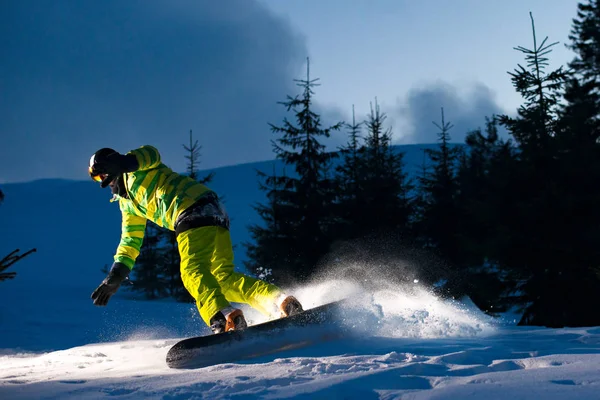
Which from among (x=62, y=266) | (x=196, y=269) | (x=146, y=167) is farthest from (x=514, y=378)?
(x=62, y=266)

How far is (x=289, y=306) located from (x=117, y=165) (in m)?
1.91

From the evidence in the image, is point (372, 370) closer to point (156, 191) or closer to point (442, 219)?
point (156, 191)

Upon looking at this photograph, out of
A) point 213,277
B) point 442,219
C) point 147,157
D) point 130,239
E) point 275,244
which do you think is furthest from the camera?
point 442,219

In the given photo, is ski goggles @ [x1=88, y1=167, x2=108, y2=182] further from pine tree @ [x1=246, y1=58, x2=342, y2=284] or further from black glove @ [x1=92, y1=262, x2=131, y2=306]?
pine tree @ [x1=246, y1=58, x2=342, y2=284]

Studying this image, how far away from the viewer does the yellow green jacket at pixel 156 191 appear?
4.41 metres

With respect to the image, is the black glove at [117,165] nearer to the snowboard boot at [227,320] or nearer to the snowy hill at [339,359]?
the snowboard boot at [227,320]

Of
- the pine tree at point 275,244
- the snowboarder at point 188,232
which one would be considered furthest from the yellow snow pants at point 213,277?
the pine tree at point 275,244

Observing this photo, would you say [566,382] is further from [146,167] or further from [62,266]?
[62,266]

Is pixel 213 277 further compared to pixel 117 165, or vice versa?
pixel 213 277

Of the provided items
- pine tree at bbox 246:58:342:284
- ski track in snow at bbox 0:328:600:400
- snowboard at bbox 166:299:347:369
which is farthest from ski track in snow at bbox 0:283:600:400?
pine tree at bbox 246:58:342:284

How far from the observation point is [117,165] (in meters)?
4.09

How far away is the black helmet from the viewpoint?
425 cm

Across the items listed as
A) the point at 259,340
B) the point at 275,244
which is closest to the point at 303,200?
the point at 275,244

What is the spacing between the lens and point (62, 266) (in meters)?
35.8
